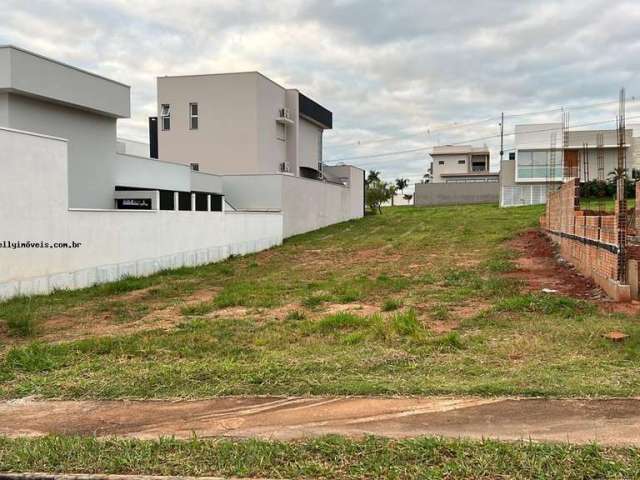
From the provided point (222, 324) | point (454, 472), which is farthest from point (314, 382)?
point (222, 324)

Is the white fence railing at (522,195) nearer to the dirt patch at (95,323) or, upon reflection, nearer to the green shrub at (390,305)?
the green shrub at (390,305)

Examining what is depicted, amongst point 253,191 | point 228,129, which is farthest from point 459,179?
point 253,191

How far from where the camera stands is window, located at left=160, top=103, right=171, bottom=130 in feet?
112

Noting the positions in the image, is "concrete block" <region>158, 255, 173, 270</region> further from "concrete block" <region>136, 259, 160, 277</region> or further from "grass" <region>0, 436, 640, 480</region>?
"grass" <region>0, 436, 640, 480</region>

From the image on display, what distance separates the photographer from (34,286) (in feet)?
42.9

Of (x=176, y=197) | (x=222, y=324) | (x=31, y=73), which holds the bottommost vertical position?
(x=222, y=324)

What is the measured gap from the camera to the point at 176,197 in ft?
80.4

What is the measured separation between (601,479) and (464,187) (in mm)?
66625

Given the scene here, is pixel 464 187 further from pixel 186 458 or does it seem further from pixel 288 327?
pixel 186 458

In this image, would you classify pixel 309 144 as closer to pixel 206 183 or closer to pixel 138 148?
pixel 138 148

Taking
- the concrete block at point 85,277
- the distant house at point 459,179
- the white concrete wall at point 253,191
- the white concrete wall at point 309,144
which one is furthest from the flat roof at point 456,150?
the concrete block at point 85,277

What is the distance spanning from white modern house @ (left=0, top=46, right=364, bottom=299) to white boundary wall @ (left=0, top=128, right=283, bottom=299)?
1.0 inches

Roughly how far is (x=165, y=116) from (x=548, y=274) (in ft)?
83.4

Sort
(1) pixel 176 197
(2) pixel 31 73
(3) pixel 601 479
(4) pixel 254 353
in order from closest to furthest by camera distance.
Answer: (3) pixel 601 479 < (4) pixel 254 353 < (2) pixel 31 73 < (1) pixel 176 197
